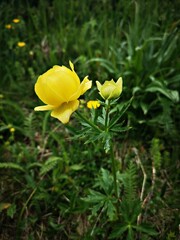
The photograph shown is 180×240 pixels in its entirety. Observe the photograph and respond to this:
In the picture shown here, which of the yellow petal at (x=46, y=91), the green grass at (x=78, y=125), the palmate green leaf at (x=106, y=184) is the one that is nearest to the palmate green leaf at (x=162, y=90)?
the green grass at (x=78, y=125)

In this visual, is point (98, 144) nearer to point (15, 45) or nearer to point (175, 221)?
point (175, 221)

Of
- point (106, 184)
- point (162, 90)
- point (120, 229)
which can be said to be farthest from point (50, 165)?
point (162, 90)

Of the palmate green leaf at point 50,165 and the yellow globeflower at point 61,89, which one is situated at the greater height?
the yellow globeflower at point 61,89

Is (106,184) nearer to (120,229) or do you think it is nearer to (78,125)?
(120,229)

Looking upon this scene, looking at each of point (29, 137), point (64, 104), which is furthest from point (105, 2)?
point (64, 104)

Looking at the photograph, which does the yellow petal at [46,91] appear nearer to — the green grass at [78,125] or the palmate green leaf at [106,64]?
the green grass at [78,125]

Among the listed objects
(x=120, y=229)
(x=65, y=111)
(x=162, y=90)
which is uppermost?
(x=65, y=111)

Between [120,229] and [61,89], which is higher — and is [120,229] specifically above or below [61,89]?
below
